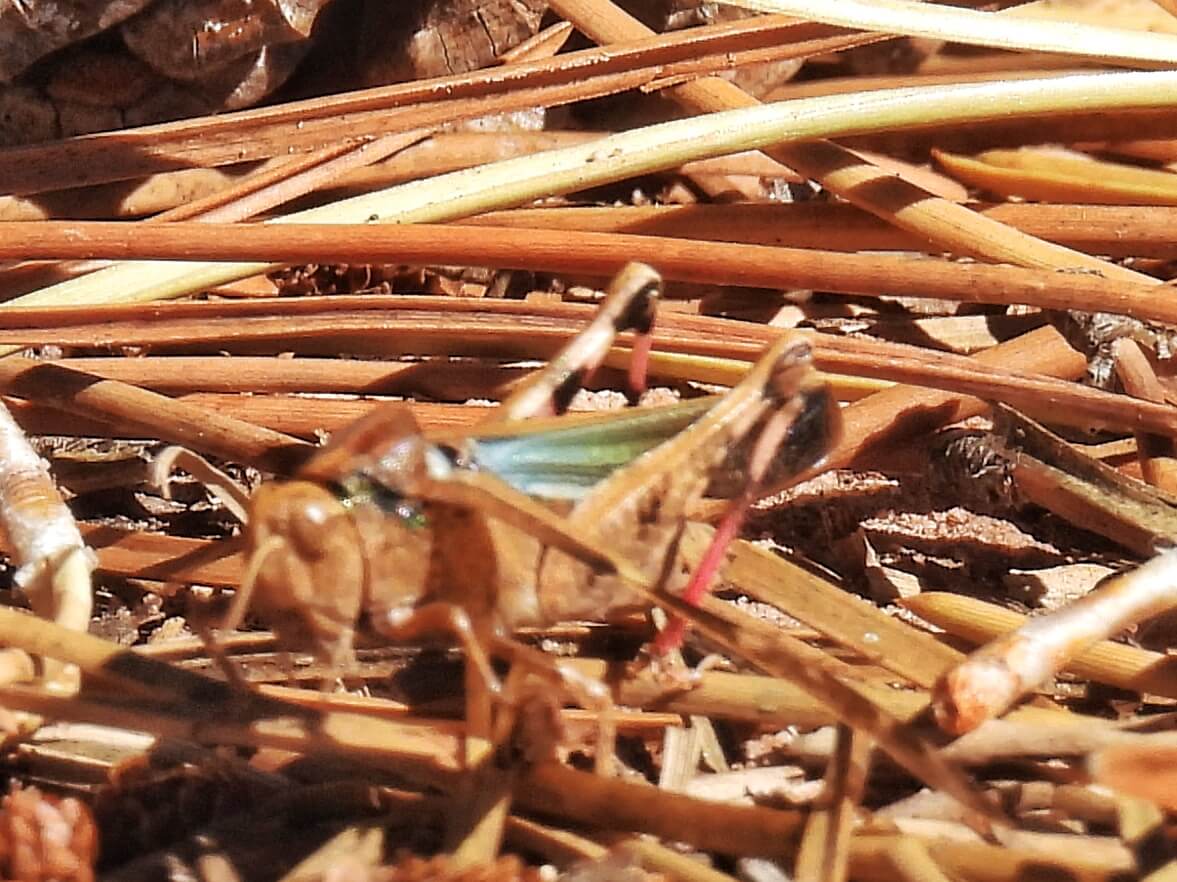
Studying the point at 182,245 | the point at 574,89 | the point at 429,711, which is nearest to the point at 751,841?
the point at 429,711

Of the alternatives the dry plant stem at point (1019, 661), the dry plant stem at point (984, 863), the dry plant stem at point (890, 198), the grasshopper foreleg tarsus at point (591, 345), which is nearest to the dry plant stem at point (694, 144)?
the dry plant stem at point (890, 198)

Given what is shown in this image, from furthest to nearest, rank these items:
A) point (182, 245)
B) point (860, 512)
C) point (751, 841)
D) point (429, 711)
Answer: point (860, 512) → point (182, 245) → point (429, 711) → point (751, 841)

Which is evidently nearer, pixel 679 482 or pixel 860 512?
pixel 679 482

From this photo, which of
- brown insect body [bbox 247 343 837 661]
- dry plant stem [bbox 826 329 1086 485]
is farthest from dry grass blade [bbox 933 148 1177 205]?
brown insect body [bbox 247 343 837 661]

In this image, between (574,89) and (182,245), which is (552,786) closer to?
(182,245)

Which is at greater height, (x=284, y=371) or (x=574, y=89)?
(x=574, y=89)

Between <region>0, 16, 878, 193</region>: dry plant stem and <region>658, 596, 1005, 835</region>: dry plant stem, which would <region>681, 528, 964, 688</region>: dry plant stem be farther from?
<region>0, 16, 878, 193</region>: dry plant stem

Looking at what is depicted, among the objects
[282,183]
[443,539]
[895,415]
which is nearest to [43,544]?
[443,539]

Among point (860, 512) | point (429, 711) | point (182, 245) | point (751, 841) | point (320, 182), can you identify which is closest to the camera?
point (751, 841)
